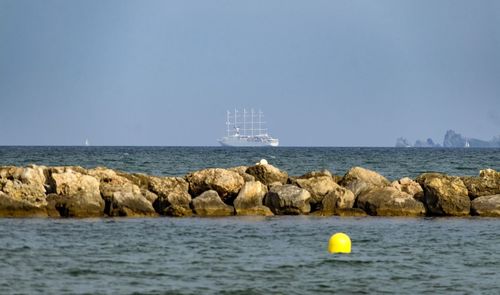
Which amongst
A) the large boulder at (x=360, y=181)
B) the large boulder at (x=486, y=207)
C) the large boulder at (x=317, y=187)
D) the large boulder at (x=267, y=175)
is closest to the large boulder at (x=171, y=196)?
the large boulder at (x=267, y=175)

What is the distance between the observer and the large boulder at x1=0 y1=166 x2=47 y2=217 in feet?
102

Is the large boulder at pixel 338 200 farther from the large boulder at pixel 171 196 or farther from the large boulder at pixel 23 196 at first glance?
the large boulder at pixel 23 196

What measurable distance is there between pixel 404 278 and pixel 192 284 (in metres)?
4.35

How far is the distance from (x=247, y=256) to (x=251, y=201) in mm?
8740

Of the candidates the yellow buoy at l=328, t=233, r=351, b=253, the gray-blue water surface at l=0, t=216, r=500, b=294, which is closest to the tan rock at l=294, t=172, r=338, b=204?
the gray-blue water surface at l=0, t=216, r=500, b=294

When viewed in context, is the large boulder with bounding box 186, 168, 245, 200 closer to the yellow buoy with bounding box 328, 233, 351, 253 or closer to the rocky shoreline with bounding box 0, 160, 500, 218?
the rocky shoreline with bounding box 0, 160, 500, 218

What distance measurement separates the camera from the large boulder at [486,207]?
3225 cm

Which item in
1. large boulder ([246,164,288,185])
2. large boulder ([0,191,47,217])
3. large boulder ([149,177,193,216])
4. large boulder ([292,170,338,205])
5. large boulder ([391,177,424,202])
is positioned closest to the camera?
large boulder ([0,191,47,217])

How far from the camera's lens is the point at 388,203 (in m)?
32.3

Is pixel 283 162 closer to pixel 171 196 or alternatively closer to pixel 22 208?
pixel 171 196

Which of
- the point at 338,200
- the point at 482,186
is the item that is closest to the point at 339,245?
the point at 338,200

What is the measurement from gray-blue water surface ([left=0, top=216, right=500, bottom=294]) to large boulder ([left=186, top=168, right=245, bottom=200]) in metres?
2.12

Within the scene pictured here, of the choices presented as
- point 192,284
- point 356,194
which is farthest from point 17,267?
point 356,194

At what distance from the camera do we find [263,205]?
106 ft
